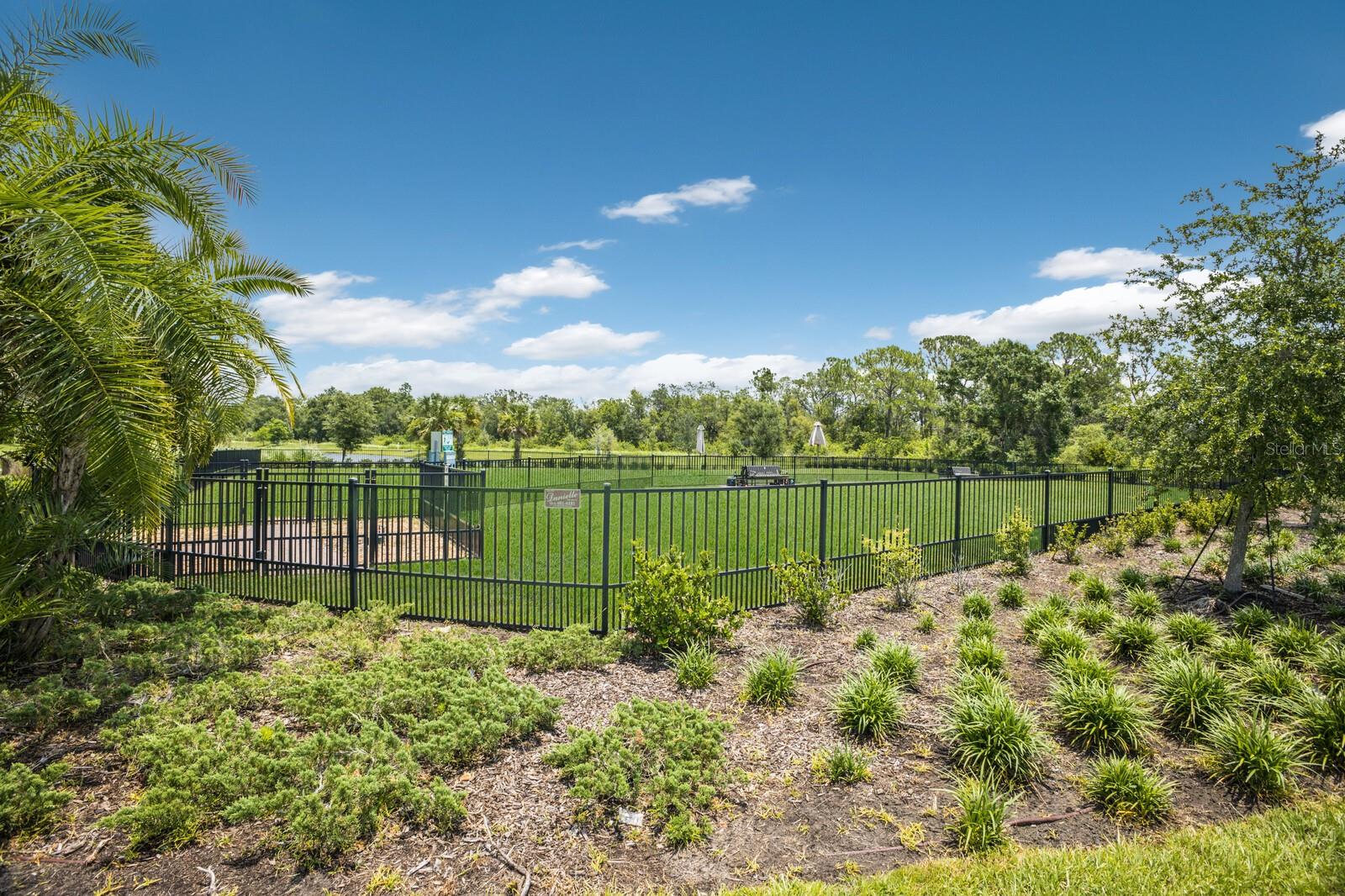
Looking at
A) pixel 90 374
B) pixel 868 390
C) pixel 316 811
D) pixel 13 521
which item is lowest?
pixel 316 811

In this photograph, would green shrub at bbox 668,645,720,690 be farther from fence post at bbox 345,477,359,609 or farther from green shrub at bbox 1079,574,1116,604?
green shrub at bbox 1079,574,1116,604

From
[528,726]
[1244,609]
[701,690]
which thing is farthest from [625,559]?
[1244,609]

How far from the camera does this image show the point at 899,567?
7996mm

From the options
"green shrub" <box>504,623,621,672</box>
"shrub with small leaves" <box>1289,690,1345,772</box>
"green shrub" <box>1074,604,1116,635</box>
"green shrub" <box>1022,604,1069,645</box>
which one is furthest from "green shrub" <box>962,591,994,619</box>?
"green shrub" <box>504,623,621,672</box>

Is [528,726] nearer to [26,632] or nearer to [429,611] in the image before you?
[429,611]

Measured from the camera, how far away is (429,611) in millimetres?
7582

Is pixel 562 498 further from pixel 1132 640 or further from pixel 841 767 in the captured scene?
pixel 1132 640

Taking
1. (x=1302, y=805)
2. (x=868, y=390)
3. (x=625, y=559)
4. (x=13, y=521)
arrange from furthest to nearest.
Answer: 1. (x=868, y=390)
2. (x=625, y=559)
3. (x=13, y=521)
4. (x=1302, y=805)

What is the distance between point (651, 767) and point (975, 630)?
3884 mm

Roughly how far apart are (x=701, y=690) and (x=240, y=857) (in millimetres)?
3167

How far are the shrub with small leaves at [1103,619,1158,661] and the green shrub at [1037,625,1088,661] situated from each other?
387mm

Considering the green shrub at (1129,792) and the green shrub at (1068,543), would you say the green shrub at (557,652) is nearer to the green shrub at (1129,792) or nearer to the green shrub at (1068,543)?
the green shrub at (1129,792)

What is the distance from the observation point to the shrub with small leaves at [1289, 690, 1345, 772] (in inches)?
166

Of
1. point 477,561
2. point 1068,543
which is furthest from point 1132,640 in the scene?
point 477,561
